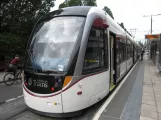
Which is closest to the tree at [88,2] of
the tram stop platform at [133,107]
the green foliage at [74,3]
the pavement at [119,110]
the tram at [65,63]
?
the green foliage at [74,3]

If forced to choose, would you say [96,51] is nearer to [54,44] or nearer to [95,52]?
[95,52]

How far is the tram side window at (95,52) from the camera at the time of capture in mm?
4891

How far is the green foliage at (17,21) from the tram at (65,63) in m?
10.6

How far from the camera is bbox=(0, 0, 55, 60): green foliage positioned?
15356 millimetres

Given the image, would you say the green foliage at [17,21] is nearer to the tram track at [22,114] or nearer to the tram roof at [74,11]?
the tram track at [22,114]

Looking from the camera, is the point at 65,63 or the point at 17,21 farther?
the point at 17,21

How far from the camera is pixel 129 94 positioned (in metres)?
7.38

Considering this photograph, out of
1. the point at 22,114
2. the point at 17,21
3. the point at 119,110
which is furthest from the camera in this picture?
the point at 17,21

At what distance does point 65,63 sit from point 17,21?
1447cm

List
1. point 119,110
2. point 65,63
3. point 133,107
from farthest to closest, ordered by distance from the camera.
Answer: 1. point 133,107
2. point 119,110
3. point 65,63

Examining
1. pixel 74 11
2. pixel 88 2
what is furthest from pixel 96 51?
pixel 88 2

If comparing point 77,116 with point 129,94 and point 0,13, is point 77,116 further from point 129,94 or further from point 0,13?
point 0,13

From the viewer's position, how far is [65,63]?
15.0 feet

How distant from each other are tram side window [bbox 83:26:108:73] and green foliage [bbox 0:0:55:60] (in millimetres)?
11136
